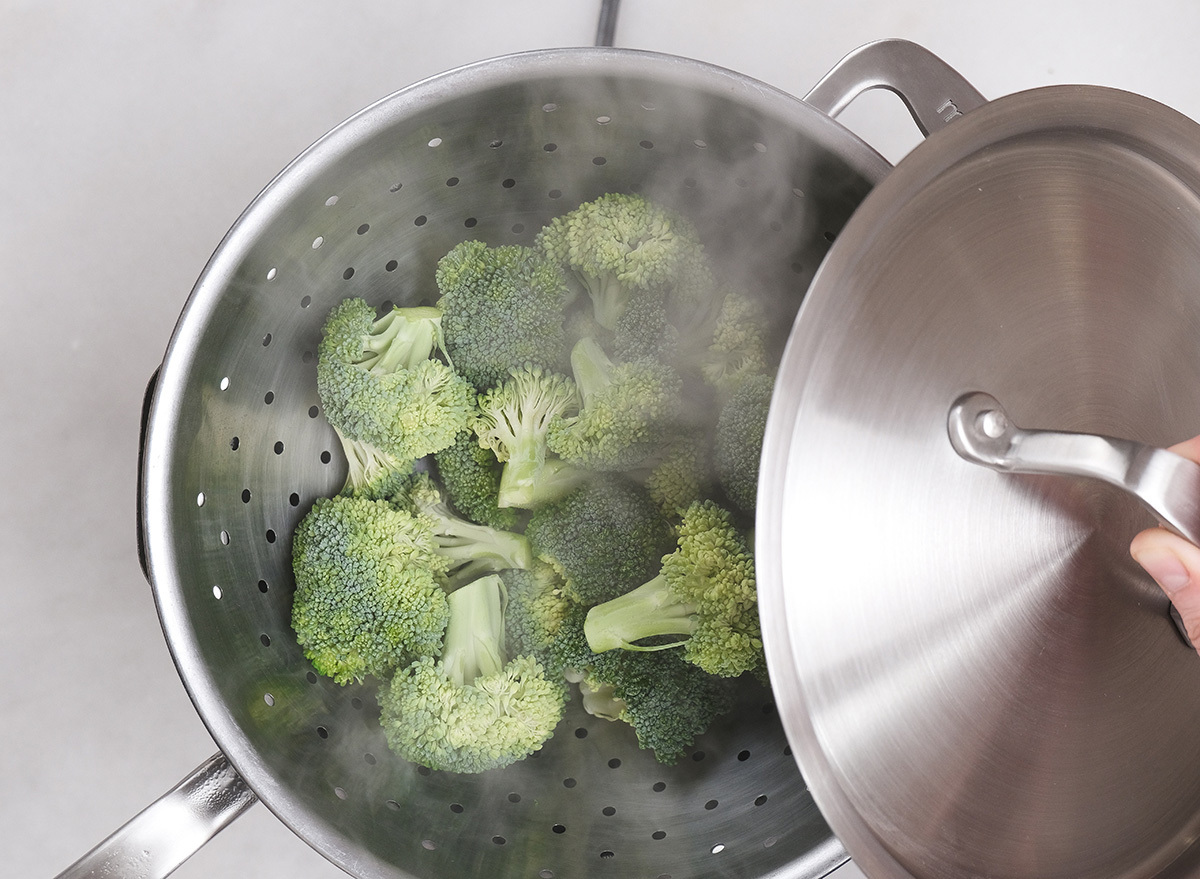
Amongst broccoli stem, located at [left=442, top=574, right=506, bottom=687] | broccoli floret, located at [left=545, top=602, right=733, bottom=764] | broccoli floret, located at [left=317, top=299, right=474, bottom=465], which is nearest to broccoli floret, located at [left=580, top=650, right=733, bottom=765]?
broccoli floret, located at [left=545, top=602, right=733, bottom=764]

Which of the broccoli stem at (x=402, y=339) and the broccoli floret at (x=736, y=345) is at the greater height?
the broccoli stem at (x=402, y=339)

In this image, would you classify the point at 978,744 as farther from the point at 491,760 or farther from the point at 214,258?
the point at 214,258

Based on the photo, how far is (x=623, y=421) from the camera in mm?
977

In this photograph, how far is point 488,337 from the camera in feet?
3.36

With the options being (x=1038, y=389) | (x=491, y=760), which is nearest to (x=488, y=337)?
(x=491, y=760)

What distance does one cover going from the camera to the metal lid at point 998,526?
68 centimetres

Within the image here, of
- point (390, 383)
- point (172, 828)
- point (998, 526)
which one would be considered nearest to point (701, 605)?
point (998, 526)

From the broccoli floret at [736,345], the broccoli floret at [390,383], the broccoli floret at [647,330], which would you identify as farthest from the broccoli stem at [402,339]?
the broccoli floret at [736,345]

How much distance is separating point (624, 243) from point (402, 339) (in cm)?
29

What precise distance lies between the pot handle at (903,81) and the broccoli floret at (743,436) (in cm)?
30

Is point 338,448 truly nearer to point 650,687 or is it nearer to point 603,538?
point 603,538

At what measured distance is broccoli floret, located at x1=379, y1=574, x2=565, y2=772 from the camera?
96 cm

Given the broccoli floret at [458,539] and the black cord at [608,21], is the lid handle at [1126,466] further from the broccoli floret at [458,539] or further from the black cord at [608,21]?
the black cord at [608,21]

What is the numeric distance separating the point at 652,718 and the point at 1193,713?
0.54m
